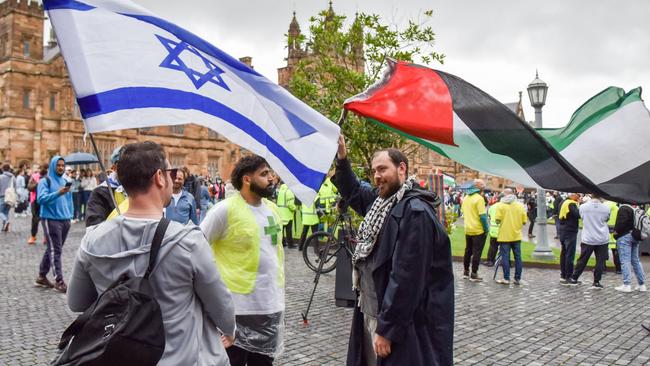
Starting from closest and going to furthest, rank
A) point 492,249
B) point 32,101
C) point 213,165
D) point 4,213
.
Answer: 1. point 492,249
2. point 4,213
3. point 32,101
4. point 213,165

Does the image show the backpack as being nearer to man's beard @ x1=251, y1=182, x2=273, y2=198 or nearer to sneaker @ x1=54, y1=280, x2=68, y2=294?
man's beard @ x1=251, y1=182, x2=273, y2=198

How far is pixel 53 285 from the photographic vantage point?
790cm

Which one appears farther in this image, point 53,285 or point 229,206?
point 53,285

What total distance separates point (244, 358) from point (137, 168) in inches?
72.5

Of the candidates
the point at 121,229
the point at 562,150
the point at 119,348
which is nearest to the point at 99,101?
the point at 121,229

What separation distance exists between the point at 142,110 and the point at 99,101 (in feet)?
0.73

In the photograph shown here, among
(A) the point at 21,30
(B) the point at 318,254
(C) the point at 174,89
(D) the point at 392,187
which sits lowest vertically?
(B) the point at 318,254

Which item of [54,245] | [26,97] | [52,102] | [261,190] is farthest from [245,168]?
[52,102]

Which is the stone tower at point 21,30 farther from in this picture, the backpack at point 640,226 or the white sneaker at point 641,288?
the white sneaker at point 641,288

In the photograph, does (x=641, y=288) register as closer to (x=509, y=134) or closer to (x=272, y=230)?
(x=509, y=134)

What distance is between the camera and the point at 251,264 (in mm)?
3533

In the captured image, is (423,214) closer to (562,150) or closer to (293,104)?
(293,104)

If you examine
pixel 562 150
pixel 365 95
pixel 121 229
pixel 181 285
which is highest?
pixel 365 95

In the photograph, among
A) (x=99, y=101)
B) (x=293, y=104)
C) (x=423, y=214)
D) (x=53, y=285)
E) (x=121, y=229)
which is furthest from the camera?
(x=53, y=285)
